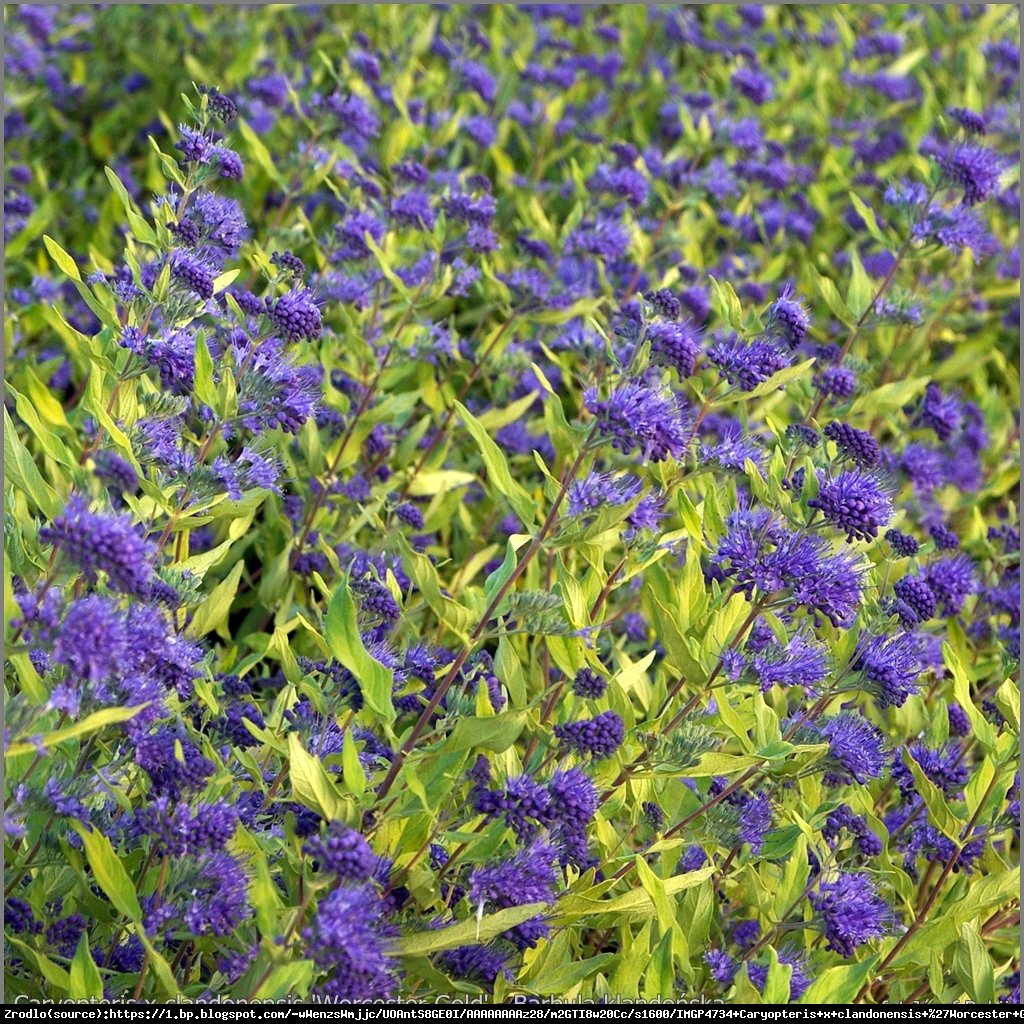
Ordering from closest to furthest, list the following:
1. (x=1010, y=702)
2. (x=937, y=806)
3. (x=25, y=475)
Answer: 1. (x=25, y=475)
2. (x=937, y=806)
3. (x=1010, y=702)

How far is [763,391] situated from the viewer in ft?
10.0

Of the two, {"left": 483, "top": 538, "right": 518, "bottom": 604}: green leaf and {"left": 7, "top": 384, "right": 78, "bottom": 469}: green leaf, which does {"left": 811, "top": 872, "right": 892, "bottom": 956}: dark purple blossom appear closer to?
{"left": 483, "top": 538, "right": 518, "bottom": 604}: green leaf

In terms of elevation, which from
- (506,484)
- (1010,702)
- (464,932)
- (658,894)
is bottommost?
(1010,702)

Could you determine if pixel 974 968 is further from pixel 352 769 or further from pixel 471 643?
pixel 352 769

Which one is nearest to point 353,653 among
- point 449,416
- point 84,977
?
point 84,977

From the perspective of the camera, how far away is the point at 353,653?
2.45 m

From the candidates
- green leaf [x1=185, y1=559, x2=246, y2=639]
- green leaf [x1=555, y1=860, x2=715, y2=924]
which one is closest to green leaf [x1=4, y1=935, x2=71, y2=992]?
green leaf [x1=185, y1=559, x2=246, y2=639]

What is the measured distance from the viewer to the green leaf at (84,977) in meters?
2.39

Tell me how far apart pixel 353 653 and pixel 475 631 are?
0.36 metres

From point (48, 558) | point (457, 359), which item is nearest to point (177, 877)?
point (48, 558)

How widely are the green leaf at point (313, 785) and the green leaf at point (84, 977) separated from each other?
49 centimetres

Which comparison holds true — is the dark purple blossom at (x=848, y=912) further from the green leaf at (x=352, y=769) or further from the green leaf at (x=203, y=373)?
the green leaf at (x=203, y=373)

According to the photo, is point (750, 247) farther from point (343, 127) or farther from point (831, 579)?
point (831, 579)

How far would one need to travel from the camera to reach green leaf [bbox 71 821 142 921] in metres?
2.38
